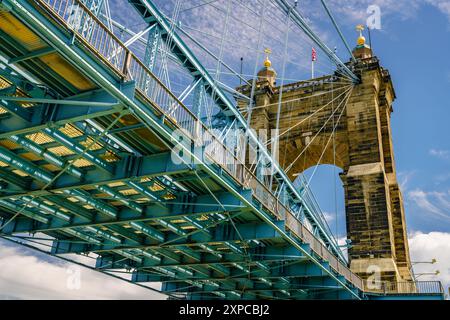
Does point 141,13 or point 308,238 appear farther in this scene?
point 308,238

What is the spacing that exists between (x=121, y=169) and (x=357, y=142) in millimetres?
25064

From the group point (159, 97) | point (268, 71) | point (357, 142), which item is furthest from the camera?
point (268, 71)

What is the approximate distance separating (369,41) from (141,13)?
108ft

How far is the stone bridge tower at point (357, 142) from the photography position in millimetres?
31906

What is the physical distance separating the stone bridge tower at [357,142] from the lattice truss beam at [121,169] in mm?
5439

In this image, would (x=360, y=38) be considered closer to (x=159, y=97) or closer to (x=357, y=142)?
(x=357, y=142)

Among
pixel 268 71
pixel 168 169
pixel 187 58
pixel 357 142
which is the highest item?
pixel 268 71

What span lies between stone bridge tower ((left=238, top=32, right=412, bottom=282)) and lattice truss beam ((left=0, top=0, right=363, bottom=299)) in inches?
214

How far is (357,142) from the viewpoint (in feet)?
118

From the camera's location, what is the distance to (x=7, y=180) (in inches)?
644

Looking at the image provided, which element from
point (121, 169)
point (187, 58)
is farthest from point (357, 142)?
point (121, 169)

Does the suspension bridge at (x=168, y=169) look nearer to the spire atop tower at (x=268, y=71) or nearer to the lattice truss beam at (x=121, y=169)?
the lattice truss beam at (x=121, y=169)
